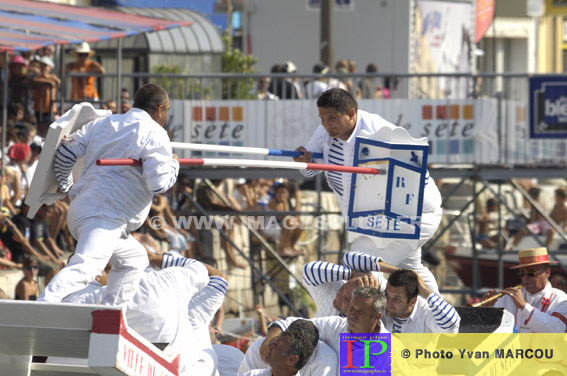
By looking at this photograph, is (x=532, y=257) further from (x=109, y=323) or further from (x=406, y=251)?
(x=109, y=323)

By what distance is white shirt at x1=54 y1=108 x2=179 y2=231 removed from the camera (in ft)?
25.8

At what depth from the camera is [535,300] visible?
9844mm

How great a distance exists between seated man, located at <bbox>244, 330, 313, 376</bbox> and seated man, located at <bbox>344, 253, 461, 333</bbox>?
1080 millimetres

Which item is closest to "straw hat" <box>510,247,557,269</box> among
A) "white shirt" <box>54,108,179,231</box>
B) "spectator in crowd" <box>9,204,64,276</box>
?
"white shirt" <box>54,108,179,231</box>

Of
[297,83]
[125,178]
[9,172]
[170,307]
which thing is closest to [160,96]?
[125,178]

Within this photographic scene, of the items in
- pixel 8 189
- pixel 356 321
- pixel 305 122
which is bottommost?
pixel 356 321

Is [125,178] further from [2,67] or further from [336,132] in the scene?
[2,67]

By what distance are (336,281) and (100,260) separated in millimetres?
1551

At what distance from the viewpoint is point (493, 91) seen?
598 inches

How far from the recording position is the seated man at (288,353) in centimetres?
697

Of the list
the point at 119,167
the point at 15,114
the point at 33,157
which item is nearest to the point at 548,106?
the point at 33,157

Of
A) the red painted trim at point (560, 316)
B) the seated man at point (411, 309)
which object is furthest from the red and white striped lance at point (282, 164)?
the red painted trim at point (560, 316)

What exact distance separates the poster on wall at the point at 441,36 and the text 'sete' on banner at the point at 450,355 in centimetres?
1897

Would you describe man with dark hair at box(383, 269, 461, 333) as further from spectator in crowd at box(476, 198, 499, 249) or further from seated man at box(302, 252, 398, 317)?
spectator in crowd at box(476, 198, 499, 249)
